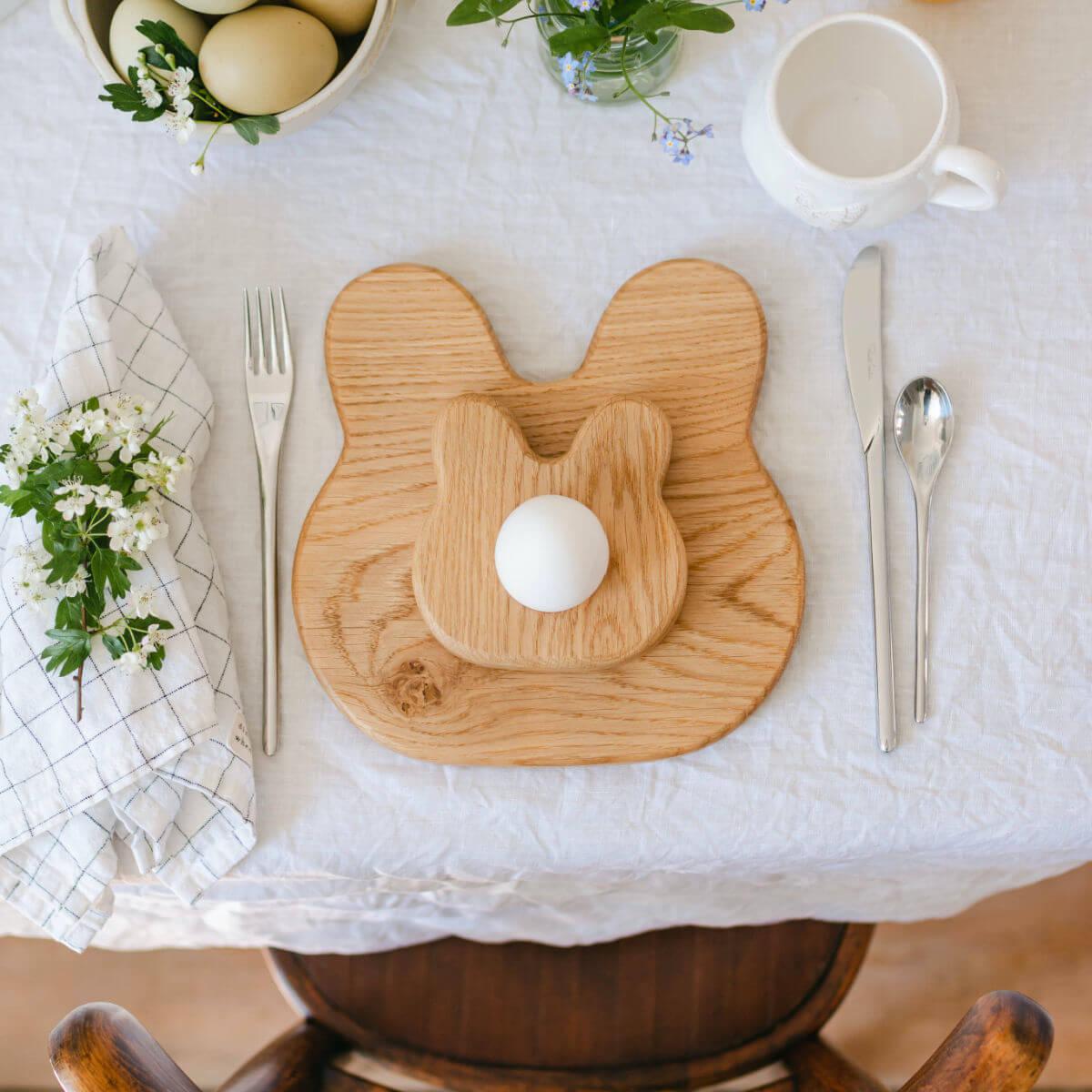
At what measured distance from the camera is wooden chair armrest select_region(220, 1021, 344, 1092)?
0.61m

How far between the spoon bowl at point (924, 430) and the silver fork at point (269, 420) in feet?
1.09

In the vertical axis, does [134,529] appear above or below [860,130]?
below

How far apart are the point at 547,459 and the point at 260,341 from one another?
17cm

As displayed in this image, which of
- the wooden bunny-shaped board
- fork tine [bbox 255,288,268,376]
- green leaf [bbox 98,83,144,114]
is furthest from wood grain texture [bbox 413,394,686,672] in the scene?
green leaf [bbox 98,83,144,114]

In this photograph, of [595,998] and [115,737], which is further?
[595,998]

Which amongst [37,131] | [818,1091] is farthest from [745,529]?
[37,131]

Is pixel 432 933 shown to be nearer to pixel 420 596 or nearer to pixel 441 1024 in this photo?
pixel 441 1024

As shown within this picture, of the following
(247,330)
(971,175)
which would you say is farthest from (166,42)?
(971,175)

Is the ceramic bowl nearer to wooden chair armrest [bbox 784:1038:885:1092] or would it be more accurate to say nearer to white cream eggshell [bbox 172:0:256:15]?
white cream eggshell [bbox 172:0:256:15]

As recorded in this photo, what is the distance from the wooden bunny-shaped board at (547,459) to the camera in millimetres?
521

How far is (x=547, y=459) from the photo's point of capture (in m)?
0.54

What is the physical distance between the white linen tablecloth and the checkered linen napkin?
0.02m

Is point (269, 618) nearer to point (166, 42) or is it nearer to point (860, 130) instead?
point (166, 42)

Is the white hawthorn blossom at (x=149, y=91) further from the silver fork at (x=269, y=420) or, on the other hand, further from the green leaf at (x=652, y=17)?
the green leaf at (x=652, y=17)
